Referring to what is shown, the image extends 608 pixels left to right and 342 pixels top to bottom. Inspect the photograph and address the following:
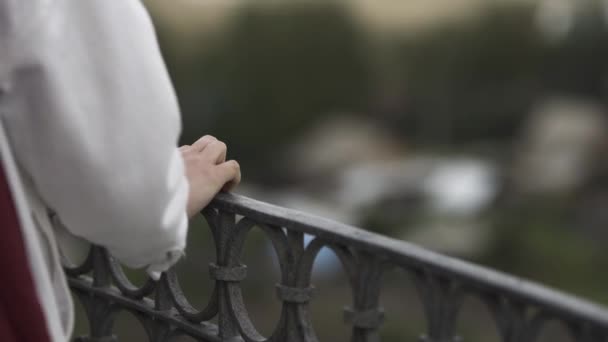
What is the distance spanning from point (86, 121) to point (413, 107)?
1506 inches

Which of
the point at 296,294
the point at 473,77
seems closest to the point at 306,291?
the point at 296,294

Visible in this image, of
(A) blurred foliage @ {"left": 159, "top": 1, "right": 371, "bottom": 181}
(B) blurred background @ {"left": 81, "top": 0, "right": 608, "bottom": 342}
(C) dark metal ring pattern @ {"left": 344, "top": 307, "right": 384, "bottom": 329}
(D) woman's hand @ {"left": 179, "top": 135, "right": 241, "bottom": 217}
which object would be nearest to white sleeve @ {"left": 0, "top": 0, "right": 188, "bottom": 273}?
(D) woman's hand @ {"left": 179, "top": 135, "right": 241, "bottom": 217}

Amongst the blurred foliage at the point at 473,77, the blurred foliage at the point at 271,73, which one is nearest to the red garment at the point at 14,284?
the blurred foliage at the point at 271,73

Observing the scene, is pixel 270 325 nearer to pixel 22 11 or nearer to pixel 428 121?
pixel 428 121

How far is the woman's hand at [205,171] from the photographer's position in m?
1.43

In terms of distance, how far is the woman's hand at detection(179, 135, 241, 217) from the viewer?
143cm

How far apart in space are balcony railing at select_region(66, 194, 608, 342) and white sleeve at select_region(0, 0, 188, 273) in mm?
253

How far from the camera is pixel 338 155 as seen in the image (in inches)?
1411

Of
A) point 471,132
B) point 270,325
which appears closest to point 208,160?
point 270,325

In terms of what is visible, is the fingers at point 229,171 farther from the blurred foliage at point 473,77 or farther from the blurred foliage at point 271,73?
the blurred foliage at point 473,77

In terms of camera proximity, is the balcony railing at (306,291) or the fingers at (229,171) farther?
the fingers at (229,171)

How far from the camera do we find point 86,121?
1161 mm

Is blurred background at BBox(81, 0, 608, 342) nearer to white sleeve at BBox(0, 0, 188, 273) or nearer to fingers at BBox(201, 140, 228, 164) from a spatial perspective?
fingers at BBox(201, 140, 228, 164)

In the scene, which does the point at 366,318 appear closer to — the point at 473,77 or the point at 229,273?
the point at 229,273
